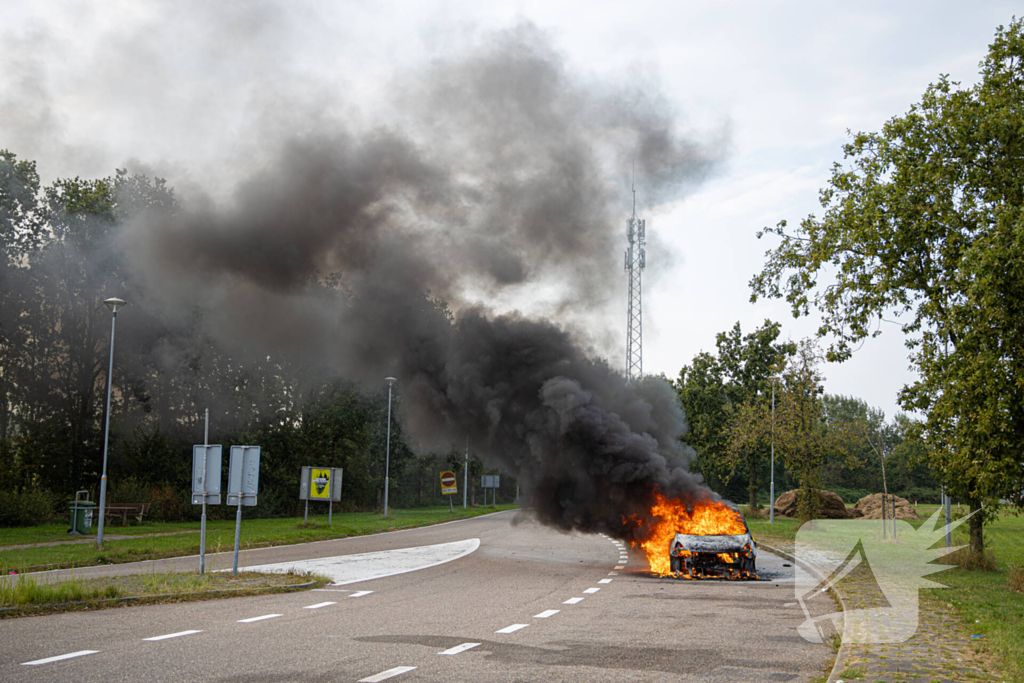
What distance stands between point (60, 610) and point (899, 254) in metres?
17.2

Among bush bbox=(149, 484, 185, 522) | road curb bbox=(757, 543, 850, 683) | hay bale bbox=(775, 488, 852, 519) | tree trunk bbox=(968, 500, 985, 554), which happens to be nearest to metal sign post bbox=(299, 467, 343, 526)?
bush bbox=(149, 484, 185, 522)

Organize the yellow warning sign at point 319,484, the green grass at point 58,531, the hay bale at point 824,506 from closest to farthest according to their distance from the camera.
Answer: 1. the green grass at point 58,531
2. the yellow warning sign at point 319,484
3. the hay bale at point 824,506

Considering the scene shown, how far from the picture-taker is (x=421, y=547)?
79.5ft

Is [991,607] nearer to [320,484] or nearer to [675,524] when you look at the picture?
[675,524]

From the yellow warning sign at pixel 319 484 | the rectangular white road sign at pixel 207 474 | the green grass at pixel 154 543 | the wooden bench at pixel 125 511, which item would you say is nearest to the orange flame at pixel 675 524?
the rectangular white road sign at pixel 207 474

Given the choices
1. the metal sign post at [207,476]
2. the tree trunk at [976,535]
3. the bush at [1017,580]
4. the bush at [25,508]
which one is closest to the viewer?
the bush at [1017,580]

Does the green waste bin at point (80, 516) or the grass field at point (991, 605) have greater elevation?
the grass field at point (991, 605)

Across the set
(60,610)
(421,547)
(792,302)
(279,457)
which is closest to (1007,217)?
(792,302)

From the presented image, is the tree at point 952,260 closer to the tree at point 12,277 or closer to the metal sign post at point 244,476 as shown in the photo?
the metal sign post at point 244,476

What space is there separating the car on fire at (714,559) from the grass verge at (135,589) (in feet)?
22.3

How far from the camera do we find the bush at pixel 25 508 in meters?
28.5

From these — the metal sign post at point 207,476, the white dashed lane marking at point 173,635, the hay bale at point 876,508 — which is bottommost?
the hay bale at point 876,508

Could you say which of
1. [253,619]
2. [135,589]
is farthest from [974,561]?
[135,589]

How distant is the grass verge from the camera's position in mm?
10719
